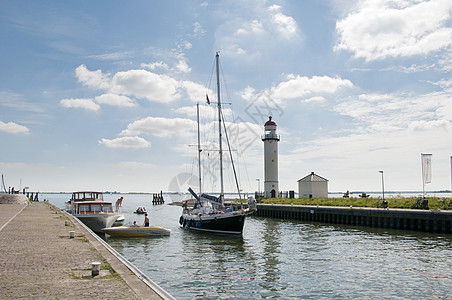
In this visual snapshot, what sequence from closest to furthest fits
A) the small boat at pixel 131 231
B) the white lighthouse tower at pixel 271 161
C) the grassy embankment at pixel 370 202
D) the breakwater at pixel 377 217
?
the small boat at pixel 131 231, the breakwater at pixel 377 217, the grassy embankment at pixel 370 202, the white lighthouse tower at pixel 271 161

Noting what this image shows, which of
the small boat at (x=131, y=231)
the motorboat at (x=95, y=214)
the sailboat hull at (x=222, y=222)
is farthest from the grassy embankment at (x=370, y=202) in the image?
the motorboat at (x=95, y=214)

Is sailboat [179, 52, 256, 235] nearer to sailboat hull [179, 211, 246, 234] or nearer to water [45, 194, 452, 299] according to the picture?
sailboat hull [179, 211, 246, 234]

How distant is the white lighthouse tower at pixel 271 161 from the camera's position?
235 feet

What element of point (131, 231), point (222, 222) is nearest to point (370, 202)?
point (222, 222)

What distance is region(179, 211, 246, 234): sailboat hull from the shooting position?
34750mm

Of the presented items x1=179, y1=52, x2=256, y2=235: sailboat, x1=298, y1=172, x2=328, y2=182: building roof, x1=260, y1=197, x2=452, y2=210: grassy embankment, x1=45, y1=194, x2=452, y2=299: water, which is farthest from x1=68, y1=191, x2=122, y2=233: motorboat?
x1=298, y1=172, x2=328, y2=182: building roof

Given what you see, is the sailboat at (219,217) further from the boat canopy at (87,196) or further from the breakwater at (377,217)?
the breakwater at (377,217)

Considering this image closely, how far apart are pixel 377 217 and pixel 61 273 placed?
3685 centimetres

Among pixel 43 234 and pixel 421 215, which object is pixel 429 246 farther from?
pixel 43 234

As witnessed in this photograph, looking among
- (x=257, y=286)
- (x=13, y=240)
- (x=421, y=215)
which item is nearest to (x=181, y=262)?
(x=257, y=286)

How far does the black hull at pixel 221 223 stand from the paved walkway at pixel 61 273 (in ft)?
56.5

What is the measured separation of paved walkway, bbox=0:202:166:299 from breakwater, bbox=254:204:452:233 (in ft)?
101

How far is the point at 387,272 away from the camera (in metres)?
18.8

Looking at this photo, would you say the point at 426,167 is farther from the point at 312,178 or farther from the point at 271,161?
the point at 271,161
